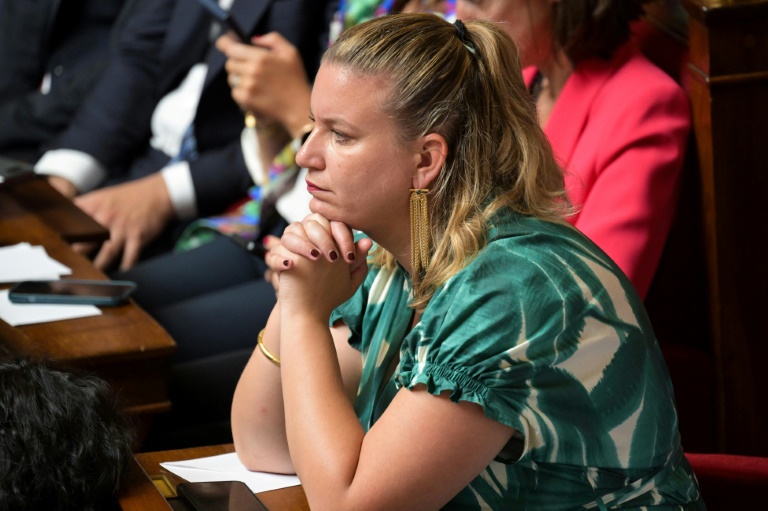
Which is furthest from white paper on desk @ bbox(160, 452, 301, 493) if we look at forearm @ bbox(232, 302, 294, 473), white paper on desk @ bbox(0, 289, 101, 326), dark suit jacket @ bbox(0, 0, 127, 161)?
dark suit jacket @ bbox(0, 0, 127, 161)

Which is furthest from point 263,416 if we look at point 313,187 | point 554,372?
point 554,372

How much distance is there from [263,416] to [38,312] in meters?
0.58

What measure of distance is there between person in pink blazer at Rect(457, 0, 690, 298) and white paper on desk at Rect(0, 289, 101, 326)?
2.78 feet

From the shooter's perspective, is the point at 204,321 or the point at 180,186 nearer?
the point at 204,321

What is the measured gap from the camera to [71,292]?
1848mm

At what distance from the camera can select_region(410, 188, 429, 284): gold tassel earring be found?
1.21 m

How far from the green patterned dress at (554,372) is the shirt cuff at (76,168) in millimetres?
2183

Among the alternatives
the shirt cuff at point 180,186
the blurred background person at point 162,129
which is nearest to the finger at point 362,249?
the blurred background person at point 162,129

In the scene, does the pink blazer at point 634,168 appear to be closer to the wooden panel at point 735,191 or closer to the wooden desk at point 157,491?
the wooden panel at point 735,191

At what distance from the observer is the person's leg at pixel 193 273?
2.54 meters

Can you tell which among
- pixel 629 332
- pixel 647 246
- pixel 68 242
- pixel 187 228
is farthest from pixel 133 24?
pixel 629 332

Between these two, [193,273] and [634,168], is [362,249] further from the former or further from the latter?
[193,273]

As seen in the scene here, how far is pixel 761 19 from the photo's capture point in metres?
1.63

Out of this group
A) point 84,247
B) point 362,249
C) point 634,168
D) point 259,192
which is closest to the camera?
point 362,249
